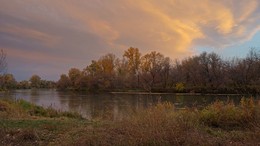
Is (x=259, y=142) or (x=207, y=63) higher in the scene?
(x=207, y=63)

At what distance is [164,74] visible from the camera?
306 feet

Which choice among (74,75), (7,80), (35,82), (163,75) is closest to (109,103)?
(7,80)

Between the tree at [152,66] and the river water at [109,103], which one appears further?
the tree at [152,66]

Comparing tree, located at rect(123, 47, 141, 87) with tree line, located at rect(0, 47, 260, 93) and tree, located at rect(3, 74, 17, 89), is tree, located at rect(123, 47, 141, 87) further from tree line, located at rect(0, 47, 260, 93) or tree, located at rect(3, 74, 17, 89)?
tree, located at rect(3, 74, 17, 89)

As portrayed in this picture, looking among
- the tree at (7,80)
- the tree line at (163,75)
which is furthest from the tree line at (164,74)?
the tree at (7,80)

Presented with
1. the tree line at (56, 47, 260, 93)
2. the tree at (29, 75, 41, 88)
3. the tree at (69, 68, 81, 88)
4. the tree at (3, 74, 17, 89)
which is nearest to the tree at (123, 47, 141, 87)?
the tree line at (56, 47, 260, 93)

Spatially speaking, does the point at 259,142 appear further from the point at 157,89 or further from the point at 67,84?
the point at 67,84

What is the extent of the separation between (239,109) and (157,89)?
7211 centimetres

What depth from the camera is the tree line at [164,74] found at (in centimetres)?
7575

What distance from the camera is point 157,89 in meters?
83.0

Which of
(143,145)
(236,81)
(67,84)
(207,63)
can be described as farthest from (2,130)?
(67,84)

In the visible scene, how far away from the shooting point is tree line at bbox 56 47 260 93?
2982 inches

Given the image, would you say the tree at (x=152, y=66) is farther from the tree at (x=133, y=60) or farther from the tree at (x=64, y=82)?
the tree at (x=64, y=82)

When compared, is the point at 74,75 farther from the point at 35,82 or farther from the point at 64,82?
the point at 35,82
